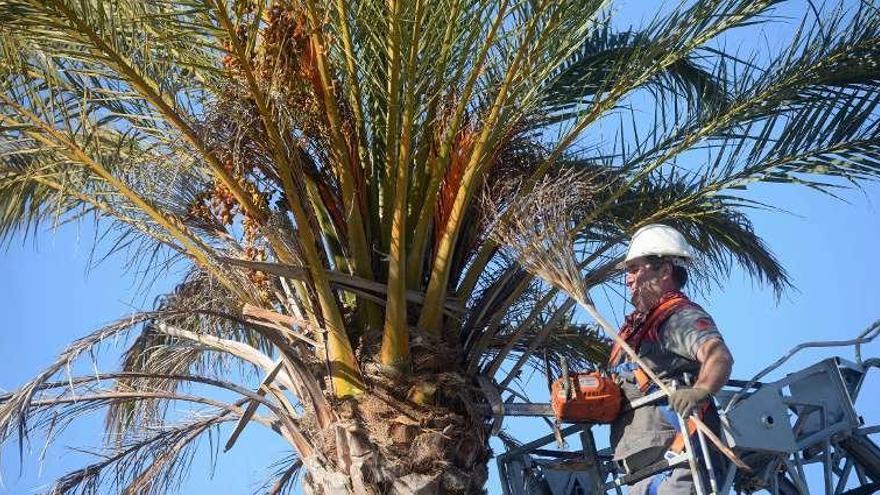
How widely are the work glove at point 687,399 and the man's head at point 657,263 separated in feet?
3.19

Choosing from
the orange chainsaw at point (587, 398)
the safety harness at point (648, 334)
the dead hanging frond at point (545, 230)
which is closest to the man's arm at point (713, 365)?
the safety harness at point (648, 334)

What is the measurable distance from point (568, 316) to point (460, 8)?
286cm

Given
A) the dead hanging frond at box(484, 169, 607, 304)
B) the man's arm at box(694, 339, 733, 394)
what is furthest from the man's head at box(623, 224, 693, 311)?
the man's arm at box(694, 339, 733, 394)

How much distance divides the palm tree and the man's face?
48 centimetres

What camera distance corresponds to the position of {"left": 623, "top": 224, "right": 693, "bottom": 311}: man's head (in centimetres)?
758

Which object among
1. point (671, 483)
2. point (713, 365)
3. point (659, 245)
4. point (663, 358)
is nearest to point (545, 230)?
point (659, 245)

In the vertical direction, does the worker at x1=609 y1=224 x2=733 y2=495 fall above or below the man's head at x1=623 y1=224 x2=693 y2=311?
below

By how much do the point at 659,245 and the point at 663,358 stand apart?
64cm

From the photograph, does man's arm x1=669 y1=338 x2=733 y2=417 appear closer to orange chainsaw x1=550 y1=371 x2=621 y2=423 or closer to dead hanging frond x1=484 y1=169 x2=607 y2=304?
orange chainsaw x1=550 y1=371 x2=621 y2=423

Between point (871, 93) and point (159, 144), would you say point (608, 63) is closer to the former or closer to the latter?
point (871, 93)

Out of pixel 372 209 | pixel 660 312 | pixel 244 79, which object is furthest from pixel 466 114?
pixel 660 312

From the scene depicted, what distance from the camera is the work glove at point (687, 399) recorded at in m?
6.62

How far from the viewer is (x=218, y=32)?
763cm

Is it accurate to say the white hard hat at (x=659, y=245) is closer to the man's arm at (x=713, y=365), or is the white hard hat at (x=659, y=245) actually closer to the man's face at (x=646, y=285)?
the man's face at (x=646, y=285)
